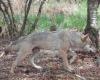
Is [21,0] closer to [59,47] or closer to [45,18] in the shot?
[45,18]

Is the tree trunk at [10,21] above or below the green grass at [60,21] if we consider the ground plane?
above

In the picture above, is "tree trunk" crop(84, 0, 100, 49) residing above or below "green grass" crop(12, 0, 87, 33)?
above

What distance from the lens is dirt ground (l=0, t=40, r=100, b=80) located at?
772 cm

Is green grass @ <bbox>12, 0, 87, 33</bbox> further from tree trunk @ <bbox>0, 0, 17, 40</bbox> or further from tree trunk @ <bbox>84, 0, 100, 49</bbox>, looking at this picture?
tree trunk @ <bbox>84, 0, 100, 49</bbox>

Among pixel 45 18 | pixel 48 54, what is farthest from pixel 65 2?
pixel 48 54

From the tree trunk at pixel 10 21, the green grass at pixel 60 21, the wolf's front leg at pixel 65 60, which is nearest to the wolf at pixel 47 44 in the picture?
the wolf's front leg at pixel 65 60

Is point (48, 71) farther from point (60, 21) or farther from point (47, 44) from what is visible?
point (60, 21)

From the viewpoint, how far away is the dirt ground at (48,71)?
304 inches

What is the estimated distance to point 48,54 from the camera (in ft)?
32.8

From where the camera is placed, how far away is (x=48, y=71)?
8086mm

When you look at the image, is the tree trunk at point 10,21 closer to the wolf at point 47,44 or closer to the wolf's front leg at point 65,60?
the wolf at point 47,44

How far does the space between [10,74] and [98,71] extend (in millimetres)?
1806

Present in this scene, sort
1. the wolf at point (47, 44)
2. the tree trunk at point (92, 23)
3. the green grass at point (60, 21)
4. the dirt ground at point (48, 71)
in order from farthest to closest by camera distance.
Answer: the green grass at point (60, 21)
the tree trunk at point (92, 23)
the wolf at point (47, 44)
the dirt ground at point (48, 71)

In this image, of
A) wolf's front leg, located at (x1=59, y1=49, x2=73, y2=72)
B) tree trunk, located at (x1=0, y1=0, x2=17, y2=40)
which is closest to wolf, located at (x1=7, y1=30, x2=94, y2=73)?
wolf's front leg, located at (x1=59, y1=49, x2=73, y2=72)
